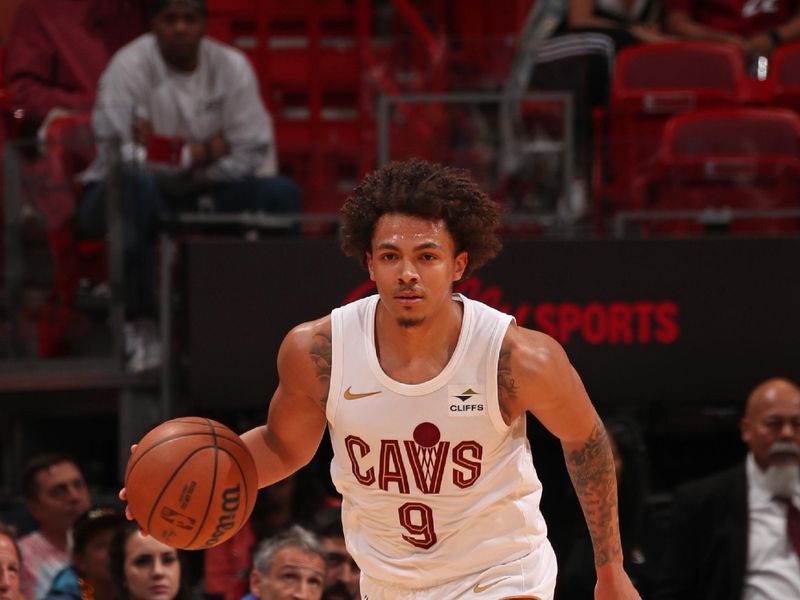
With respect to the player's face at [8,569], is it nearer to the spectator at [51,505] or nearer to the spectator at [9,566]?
the spectator at [9,566]

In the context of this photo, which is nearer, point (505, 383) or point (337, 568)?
point (505, 383)

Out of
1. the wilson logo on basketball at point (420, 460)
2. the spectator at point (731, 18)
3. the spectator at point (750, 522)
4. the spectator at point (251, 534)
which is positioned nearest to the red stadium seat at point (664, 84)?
the spectator at point (731, 18)

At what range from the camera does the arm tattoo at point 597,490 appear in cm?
402

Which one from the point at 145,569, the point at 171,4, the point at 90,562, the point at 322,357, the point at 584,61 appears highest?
the point at 171,4

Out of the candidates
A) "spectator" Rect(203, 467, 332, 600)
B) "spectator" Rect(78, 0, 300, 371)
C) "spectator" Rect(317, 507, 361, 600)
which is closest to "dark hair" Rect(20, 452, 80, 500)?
"spectator" Rect(78, 0, 300, 371)

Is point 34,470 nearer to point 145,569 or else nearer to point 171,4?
point 145,569

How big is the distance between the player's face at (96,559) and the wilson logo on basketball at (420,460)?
8.24 feet

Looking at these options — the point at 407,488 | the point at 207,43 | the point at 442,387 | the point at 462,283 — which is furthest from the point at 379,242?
the point at 207,43

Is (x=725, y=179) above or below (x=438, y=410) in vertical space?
above

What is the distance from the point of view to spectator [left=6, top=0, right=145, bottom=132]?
8.08 m

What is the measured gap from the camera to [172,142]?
735 cm

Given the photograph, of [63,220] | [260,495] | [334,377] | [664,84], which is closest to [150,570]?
[260,495]

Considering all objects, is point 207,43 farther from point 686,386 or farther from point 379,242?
point 379,242

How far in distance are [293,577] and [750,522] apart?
2.25 metres
